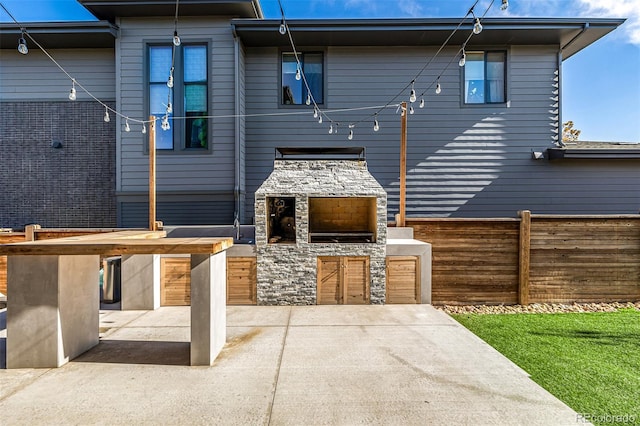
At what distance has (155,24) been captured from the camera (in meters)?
8.16

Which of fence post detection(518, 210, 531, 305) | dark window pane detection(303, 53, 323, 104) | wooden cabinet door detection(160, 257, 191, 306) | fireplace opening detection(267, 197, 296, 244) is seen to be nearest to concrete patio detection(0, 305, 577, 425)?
wooden cabinet door detection(160, 257, 191, 306)

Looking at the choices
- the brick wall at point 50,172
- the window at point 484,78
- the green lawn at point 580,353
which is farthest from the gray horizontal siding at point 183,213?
the window at point 484,78

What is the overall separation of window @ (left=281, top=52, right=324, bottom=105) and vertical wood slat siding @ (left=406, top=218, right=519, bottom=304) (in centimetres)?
501

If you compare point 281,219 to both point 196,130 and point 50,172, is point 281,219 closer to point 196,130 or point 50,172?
point 196,130

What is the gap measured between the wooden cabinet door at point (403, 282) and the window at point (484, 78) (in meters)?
5.26

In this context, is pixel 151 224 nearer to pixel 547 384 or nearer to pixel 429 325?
pixel 429 325

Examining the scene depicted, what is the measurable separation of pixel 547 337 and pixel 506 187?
188 inches

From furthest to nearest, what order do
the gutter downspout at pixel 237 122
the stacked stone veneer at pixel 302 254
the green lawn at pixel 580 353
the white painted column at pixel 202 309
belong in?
the gutter downspout at pixel 237 122, the stacked stone veneer at pixel 302 254, the white painted column at pixel 202 309, the green lawn at pixel 580 353

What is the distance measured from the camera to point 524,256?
257 inches

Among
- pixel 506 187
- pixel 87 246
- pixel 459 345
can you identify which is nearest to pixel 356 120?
pixel 506 187

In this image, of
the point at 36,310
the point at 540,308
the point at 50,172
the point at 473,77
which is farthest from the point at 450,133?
the point at 50,172

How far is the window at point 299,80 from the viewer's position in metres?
8.71

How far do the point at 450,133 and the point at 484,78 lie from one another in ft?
5.89

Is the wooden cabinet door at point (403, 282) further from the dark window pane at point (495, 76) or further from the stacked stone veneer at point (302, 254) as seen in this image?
the dark window pane at point (495, 76)
